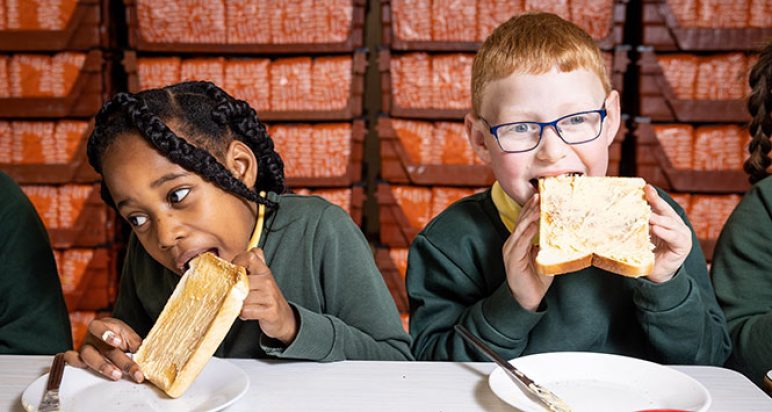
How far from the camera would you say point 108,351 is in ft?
3.44

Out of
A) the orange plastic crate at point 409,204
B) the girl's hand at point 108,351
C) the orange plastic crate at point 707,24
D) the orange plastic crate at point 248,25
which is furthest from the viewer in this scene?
the orange plastic crate at point 409,204

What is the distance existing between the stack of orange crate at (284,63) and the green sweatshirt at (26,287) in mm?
1449

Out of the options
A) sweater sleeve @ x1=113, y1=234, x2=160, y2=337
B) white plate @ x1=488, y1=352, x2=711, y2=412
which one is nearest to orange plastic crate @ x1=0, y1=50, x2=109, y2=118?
sweater sleeve @ x1=113, y1=234, x2=160, y2=337

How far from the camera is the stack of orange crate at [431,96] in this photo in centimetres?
278

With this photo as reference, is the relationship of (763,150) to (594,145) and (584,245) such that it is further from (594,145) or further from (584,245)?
(584,245)

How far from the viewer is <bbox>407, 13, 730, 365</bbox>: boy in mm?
1145

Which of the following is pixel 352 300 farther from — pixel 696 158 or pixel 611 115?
pixel 696 158

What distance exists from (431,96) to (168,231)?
1898 millimetres

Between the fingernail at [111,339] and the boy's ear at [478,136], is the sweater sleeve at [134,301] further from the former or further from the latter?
the boy's ear at [478,136]

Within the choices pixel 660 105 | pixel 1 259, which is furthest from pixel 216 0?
pixel 660 105

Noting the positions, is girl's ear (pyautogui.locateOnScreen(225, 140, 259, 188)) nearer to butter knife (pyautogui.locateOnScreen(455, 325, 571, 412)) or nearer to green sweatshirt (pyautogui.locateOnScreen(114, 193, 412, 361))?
green sweatshirt (pyautogui.locateOnScreen(114, 193, 412, 361))

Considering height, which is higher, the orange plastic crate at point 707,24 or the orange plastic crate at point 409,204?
the orange plastic crate at point 707,24

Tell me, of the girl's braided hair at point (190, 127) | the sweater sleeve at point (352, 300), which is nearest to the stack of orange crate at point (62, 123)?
the girl's braided hair at point (190, 127)

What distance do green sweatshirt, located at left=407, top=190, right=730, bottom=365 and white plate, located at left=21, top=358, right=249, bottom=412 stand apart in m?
0.45
